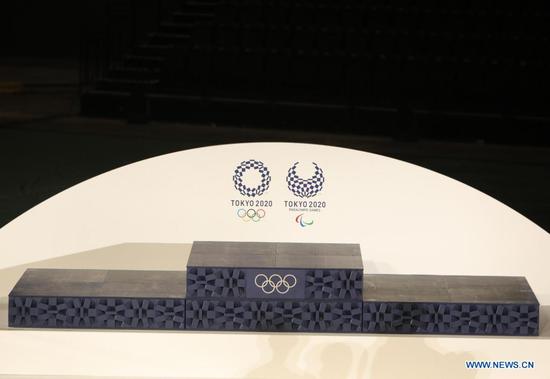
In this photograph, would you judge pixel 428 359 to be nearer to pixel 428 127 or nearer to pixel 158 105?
pixel 428 127

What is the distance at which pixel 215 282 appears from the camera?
392 cm

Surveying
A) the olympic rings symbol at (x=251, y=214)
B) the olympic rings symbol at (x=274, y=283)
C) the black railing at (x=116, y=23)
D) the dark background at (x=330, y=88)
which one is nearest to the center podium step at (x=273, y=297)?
the olympic rings symbol at (x=274, y=283)

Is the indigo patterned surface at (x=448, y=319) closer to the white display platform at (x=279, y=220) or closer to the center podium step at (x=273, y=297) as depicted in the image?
the center podium step at (x=273, y=297)

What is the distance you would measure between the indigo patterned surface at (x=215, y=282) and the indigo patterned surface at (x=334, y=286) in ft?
0.91

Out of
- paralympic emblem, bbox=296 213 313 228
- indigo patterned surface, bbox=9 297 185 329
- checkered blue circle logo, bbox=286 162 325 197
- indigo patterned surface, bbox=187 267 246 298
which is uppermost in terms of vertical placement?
checkered blue circle logo, bbox=286 162 325 197

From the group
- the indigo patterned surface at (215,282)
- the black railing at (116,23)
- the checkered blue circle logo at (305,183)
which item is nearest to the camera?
the indigo patterned surface at (215,282)

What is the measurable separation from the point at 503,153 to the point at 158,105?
3561 mm

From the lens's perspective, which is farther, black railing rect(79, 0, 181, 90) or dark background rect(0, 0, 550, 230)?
black railing rect(79, 0, 181, 90)

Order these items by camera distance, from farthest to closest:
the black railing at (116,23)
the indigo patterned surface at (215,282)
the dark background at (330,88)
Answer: the black railing at (116,23) → the dark background at (330,88) → the indigo patterned surface at (215,282)

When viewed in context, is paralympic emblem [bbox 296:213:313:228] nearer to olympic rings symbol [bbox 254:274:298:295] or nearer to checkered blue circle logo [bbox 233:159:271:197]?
checkered blue circle logo [bbox 233:159:271:197]

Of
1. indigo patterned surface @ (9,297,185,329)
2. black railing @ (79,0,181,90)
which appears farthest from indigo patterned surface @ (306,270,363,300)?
black railing @ (79,0,181,90)

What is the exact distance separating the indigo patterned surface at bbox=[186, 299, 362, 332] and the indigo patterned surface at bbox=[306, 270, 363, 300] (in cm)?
4

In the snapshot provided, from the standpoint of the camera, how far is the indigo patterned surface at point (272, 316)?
3.93 metres

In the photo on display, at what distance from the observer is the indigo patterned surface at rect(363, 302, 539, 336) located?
3916 millimetres
